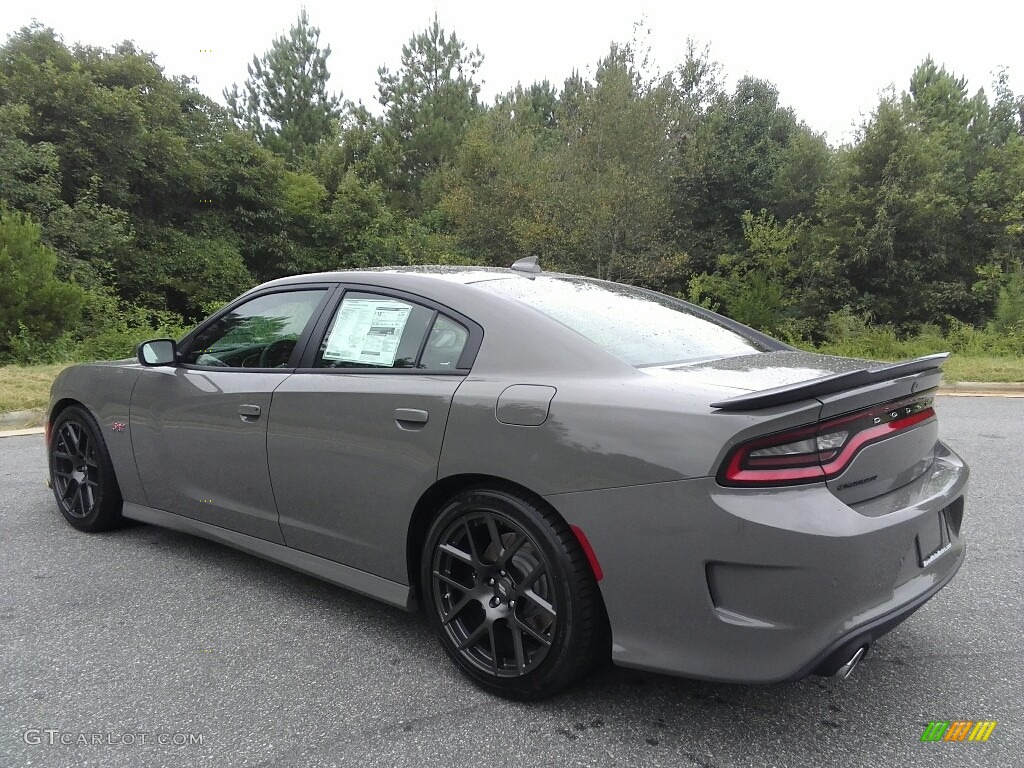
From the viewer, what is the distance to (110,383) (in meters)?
3.85

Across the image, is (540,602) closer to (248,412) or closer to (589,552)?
(589,552)

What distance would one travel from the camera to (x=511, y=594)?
233cm

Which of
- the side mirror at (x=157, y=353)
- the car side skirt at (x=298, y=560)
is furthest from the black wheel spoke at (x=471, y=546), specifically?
the side mirror at (x=157, y=353)

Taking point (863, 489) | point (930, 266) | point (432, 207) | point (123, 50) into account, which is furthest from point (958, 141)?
point (863, 489)

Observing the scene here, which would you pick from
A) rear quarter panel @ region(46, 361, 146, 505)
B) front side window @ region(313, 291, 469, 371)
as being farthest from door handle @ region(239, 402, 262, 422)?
rear quarter panel @ region(46, 361, 146, 505)

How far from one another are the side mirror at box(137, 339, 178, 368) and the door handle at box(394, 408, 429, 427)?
1619 mm

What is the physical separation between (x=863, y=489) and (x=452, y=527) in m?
1.26

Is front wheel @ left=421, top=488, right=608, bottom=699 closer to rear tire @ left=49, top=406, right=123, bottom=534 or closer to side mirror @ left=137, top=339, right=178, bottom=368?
side mirror @ left=137, top=339, right=178, bottom=368

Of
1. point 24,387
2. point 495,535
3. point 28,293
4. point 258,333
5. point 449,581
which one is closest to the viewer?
point 495,535

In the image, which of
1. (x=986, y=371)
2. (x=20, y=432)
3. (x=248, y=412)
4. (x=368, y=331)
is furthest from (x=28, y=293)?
(x=986, y=371)

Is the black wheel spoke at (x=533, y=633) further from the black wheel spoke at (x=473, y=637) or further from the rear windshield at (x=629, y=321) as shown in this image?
the rear windshield at (x=629, y=321)

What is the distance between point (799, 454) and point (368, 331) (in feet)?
5.51

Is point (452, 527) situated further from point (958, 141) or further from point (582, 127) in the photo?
point (958, 141)

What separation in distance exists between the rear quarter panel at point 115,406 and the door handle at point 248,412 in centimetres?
94
